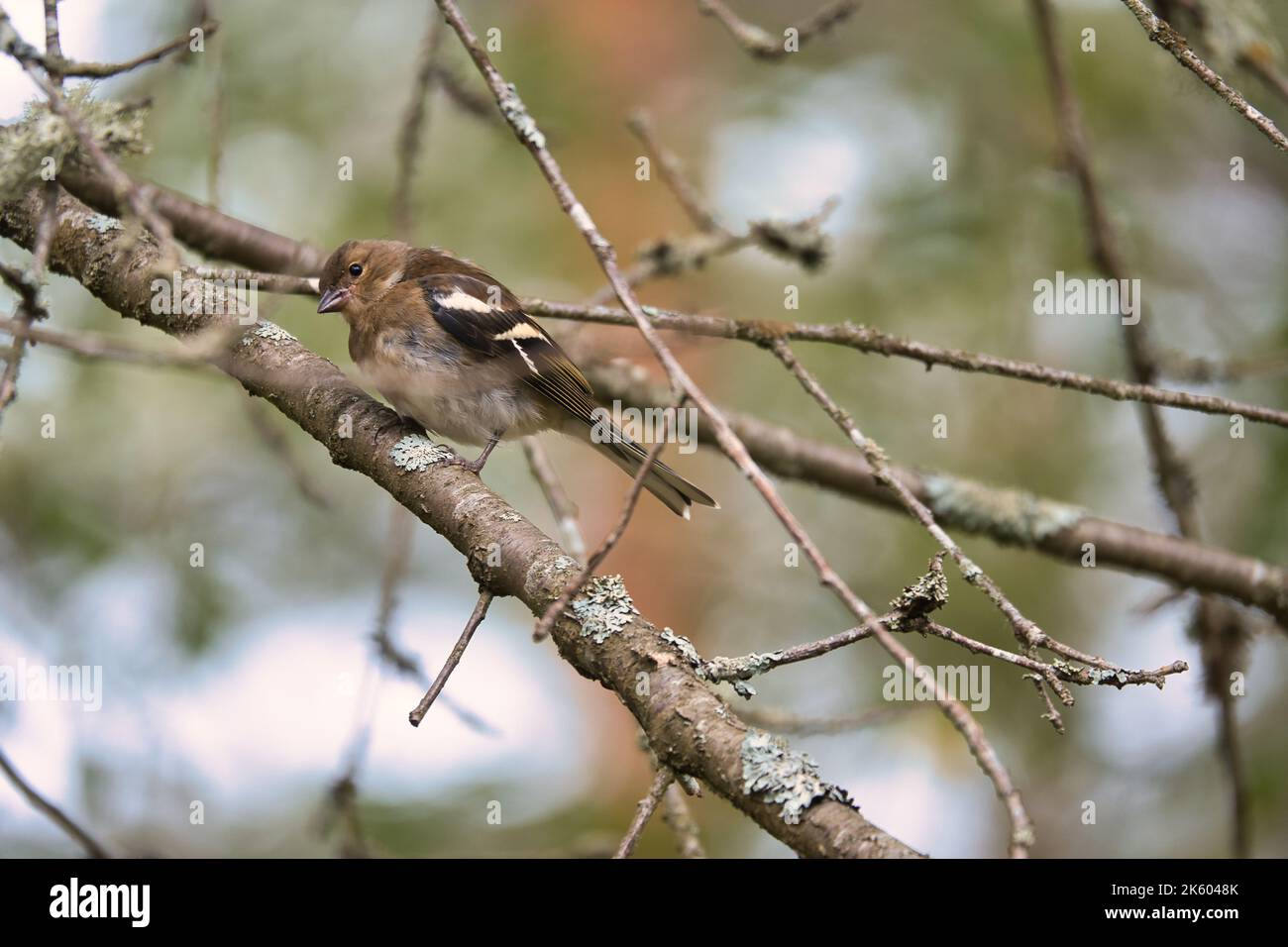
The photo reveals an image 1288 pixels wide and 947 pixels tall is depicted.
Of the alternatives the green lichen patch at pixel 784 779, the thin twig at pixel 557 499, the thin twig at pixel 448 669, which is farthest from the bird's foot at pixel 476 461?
the green lichen patch at pixel 784 779

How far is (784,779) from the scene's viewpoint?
2281 mm

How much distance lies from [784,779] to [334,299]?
134 inches

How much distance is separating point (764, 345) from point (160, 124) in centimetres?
529

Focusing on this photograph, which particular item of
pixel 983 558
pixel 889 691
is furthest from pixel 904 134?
pixel 889 691

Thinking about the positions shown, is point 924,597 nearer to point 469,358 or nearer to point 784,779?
point 784,779

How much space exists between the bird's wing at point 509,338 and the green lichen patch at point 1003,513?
166 cm

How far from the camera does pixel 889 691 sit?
7.18m

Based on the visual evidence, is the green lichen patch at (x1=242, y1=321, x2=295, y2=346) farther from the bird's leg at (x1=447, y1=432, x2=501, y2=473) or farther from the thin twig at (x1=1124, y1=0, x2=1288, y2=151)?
the thin twig at (x1=1124, y1=0, x2=1288, y2=151)

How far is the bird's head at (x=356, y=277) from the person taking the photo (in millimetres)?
4969

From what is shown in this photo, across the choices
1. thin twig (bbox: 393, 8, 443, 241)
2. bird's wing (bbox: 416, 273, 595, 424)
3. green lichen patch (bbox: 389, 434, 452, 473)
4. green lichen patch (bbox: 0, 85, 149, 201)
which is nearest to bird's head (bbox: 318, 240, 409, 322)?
thin twig (bbox: 393, 8, 443, 241)

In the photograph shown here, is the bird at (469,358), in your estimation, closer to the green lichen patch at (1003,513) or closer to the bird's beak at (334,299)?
the bird's beak at (334,299)

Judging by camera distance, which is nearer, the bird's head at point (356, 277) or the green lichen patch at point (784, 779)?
the green lichen patch at point (784, 779)
